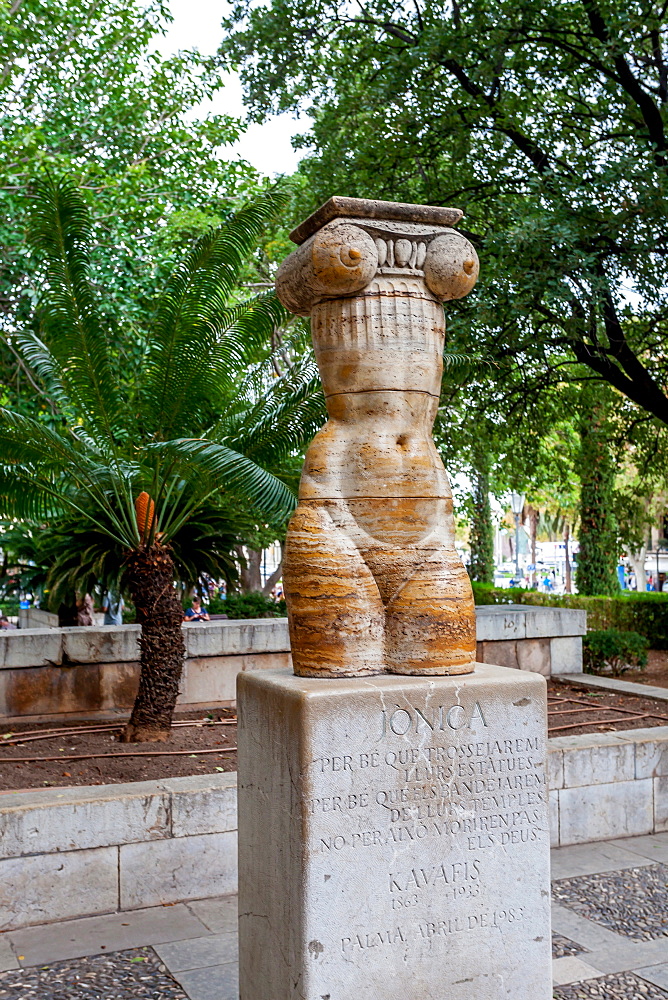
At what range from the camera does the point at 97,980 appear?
13.9 feet

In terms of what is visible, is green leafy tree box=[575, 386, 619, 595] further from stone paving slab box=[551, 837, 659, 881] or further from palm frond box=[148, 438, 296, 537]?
stone paving slab box=[551, 837, 659, 881]

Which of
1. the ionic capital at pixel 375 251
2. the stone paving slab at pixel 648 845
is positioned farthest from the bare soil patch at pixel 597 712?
the ionic capital at pixel 375 251

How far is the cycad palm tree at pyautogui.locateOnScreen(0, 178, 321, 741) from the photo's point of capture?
24.4ft

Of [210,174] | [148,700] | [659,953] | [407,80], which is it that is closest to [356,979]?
[659,953]

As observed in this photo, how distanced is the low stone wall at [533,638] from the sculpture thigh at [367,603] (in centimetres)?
643

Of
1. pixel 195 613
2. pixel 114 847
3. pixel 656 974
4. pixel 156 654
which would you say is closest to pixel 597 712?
pixel 156 654

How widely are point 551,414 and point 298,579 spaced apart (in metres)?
8.42

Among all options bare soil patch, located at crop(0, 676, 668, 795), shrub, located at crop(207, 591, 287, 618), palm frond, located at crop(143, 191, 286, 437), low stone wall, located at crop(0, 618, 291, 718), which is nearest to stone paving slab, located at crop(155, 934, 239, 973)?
bare soil patch, located at crop(0, 676, 668, 795)

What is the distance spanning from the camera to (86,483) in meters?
8.18

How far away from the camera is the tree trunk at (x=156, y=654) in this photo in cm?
748

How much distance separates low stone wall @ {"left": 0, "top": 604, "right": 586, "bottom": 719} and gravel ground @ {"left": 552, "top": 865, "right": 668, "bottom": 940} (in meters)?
4.16

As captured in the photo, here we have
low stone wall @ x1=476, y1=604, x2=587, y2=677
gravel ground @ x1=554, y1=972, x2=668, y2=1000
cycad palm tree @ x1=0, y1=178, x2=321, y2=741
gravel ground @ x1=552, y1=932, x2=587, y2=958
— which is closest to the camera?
gravel ground @ x1=554, y1=972, x2=668, y2=1000

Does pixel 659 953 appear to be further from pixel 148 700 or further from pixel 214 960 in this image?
pixel 148 700

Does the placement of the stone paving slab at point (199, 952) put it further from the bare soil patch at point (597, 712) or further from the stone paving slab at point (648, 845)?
the bare soil patch at point (597, 712)
